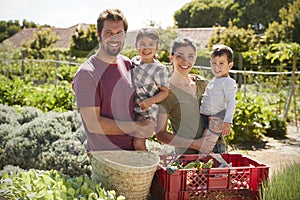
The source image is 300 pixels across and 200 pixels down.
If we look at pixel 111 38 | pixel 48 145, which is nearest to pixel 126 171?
pixel 111 38

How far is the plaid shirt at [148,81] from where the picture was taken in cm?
293

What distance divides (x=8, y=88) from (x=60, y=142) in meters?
4.36

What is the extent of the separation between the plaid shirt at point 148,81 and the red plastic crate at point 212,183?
0.46 metres

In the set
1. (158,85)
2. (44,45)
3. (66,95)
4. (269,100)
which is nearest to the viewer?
(158,85)

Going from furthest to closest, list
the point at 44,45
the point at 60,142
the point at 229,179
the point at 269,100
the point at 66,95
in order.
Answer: the point at 44,45 < the point at 269,100 < the point at 66,95 < the point at 60,142 < the point at 229,179

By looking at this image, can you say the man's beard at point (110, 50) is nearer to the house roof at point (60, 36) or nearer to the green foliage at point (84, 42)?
the green foliage at point (84, 42)

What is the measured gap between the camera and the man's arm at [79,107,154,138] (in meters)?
2.55

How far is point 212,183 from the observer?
108 inches

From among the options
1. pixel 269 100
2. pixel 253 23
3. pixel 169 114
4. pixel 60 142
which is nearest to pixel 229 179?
pixel 169 114

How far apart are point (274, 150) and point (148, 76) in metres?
4.17

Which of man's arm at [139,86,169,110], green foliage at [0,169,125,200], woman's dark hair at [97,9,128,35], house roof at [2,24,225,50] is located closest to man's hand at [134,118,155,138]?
man's arm at [139,86,169,110]

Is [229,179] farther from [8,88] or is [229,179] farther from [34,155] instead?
[8,88]

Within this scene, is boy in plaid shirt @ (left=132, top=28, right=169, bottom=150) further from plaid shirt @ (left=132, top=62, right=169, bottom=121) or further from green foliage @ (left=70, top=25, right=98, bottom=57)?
green foliage @ (left=70, top=25, right=98, bottom=57)

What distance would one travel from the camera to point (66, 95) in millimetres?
7602
